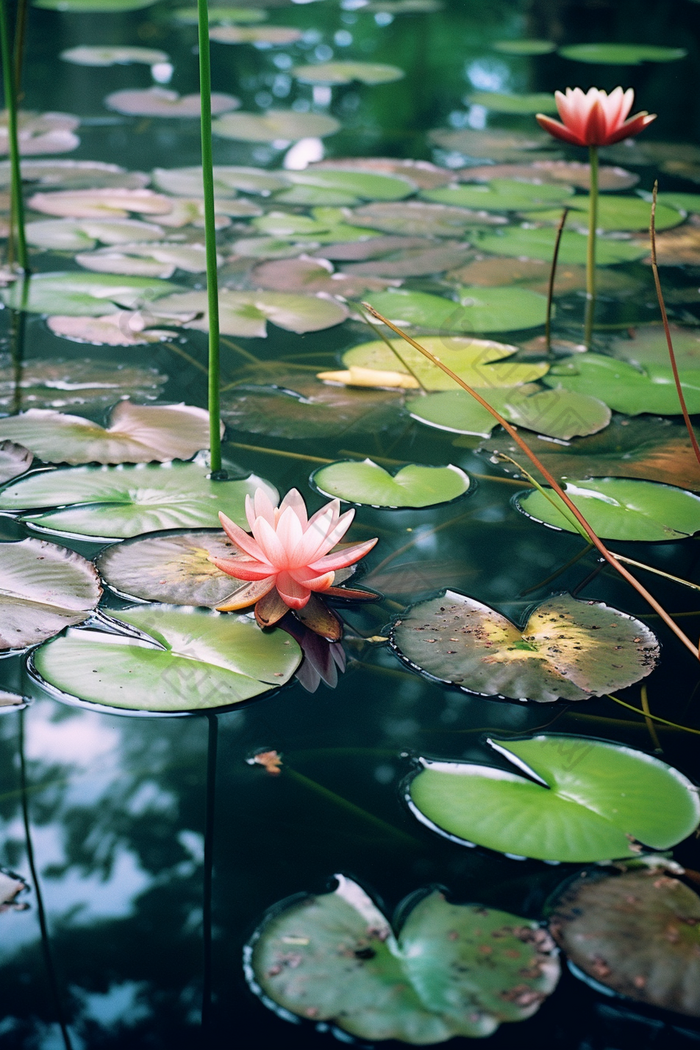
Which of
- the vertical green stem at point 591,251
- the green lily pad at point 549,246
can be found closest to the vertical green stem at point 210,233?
the vertical green stem at point 591,251

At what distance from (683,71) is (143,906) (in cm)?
484

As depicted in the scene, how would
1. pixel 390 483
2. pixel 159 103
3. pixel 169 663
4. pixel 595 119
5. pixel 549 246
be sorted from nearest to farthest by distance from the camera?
pixel 169 663 < pixel 390 483 < pixel 595 119 < pixel 549 246 < pixel 159 103

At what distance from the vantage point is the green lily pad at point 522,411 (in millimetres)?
1648

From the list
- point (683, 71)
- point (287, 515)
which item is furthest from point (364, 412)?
point (683, 71)

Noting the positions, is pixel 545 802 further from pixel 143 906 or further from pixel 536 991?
pixel 143 906

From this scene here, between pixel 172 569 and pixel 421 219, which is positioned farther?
pixel 421 219

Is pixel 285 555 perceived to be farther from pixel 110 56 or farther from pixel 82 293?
pixel 110 56

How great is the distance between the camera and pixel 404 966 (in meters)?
0.74

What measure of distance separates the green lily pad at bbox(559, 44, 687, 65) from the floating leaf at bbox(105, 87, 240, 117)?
1.97 metres

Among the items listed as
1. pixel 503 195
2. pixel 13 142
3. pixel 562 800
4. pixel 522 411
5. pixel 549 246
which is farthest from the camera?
pixel 503 195

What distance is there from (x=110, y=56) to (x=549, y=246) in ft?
9.76

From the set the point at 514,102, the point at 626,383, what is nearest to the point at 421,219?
the point at 626,383

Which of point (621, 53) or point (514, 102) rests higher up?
point (621, 53)

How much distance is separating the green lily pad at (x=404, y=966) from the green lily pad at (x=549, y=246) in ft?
6.36
